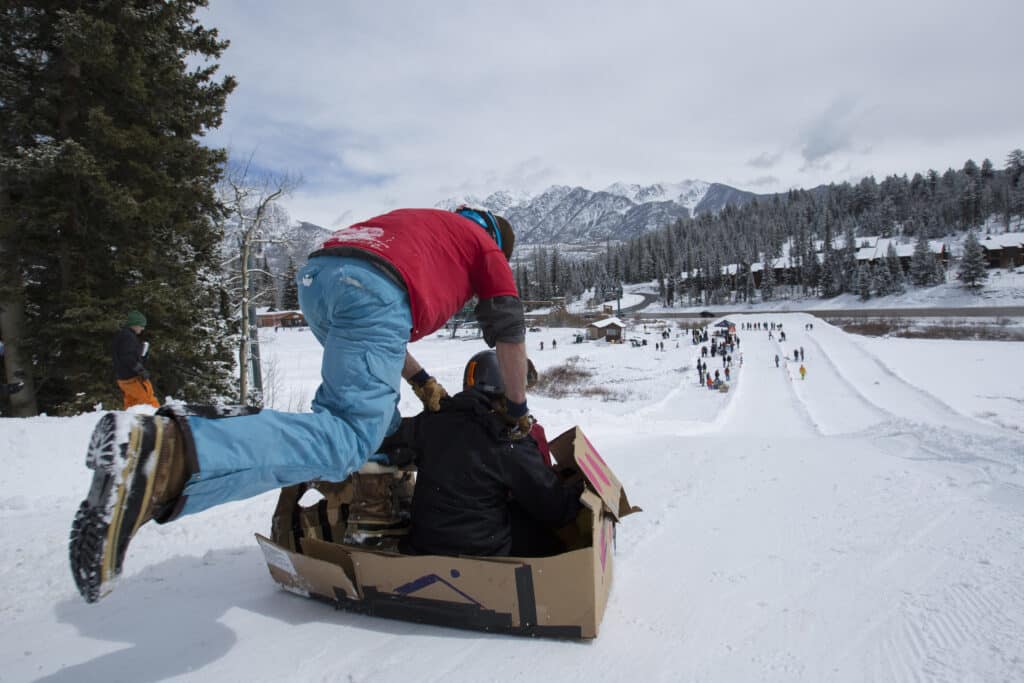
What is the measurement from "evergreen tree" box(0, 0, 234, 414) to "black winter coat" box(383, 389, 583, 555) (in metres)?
10.4

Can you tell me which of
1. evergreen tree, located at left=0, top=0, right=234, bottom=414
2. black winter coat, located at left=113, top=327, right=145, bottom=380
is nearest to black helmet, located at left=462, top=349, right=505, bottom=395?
black winter coat, located at left=113, top=327, right=145, bottom=380

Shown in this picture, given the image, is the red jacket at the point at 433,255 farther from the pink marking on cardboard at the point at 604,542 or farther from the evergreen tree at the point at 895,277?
the evergreen tree at the point at 895,277

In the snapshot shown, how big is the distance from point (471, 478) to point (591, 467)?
0.67 meters

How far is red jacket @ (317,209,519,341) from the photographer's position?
7.79 feet

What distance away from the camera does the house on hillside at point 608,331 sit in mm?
67688

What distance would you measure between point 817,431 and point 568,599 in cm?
1995

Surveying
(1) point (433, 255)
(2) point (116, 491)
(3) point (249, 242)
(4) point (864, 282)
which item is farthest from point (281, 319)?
(4) point (864, 282)

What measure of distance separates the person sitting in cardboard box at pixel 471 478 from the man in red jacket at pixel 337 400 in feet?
0.34

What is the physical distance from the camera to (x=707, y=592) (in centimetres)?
255

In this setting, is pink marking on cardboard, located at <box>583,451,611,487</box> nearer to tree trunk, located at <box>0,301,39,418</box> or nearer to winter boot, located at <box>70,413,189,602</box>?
winter boot, located at <box>70,413,189,602</box>

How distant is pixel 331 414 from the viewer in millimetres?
2041

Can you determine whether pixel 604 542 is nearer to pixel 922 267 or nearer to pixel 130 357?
pixel 130 357

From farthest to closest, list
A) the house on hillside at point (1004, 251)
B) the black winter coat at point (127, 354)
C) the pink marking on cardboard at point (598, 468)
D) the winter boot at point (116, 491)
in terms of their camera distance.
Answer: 1. the house on hillside at point (1004, 251)
2. the black winter coat at point (127, 354)
3. the pink marking on cardboard at point (598, 468)
4. the winter boot at point (116, 491)

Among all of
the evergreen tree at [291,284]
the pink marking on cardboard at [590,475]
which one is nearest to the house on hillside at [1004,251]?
the evergreen tree at [291,284]
